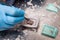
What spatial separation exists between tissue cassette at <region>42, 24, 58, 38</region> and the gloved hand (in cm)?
24

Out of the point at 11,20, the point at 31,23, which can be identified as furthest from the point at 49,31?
the point at 11,20

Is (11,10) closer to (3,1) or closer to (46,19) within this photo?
(3,1)

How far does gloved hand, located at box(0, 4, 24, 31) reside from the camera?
1.39m

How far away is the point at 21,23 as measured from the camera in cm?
153

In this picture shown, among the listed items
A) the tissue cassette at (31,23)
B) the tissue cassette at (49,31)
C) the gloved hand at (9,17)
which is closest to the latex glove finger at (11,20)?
the gloved hand at (9,17)

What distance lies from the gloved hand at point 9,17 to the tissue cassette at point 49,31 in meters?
0.24

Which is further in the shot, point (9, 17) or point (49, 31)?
point (49, 31)

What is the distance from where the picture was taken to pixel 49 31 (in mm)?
1543

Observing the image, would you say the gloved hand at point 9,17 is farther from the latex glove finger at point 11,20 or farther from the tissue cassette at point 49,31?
the tissue cassette at point 49,31

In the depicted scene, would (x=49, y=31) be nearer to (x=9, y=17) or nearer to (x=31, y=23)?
(x=31, y=23)

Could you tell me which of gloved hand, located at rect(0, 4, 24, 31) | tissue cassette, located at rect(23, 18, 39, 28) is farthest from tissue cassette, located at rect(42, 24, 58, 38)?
gloved hand, located at rect(0, 4, 24, 31)

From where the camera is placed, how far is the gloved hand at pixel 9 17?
1.39 m

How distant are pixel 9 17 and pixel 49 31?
0.40 metres

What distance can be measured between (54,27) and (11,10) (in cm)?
44
